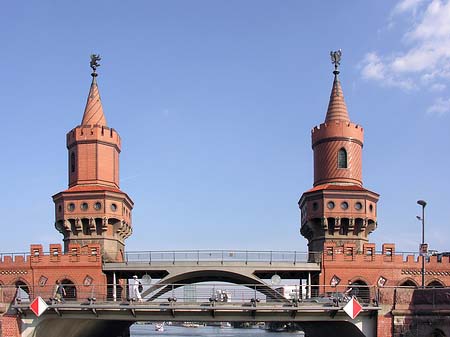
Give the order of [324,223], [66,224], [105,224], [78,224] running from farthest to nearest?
[66,224] → [78,224] → [105,224] → [324,223]

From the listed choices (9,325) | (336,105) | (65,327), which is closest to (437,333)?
(65,327)

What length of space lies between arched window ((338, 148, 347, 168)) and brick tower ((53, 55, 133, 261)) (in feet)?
62.8

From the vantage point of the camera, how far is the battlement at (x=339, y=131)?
5925 centimetres

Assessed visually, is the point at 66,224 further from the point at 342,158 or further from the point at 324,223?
the point at 342,158

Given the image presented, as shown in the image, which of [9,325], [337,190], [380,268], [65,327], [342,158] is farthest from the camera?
[342,158]

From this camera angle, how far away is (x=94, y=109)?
61906 millimetres

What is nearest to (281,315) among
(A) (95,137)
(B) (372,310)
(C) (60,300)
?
Answer: (B) (372,310)

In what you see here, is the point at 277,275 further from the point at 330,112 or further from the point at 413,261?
the point at 330,112

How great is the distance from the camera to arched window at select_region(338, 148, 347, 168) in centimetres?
5894

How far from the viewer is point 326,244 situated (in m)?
55.5

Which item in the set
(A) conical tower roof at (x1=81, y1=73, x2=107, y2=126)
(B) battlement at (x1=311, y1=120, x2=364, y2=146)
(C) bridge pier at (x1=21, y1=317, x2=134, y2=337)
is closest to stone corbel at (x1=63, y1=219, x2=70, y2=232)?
(C) bridge pier at (x1=21, y1=317, x2=134, y2=337)

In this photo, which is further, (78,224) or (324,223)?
(78,224)

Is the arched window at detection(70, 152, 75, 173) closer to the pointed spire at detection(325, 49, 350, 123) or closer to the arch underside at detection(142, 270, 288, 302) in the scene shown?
the arch underside at detection(142, 270, 288, 302)

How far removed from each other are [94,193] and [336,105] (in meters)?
22.8
